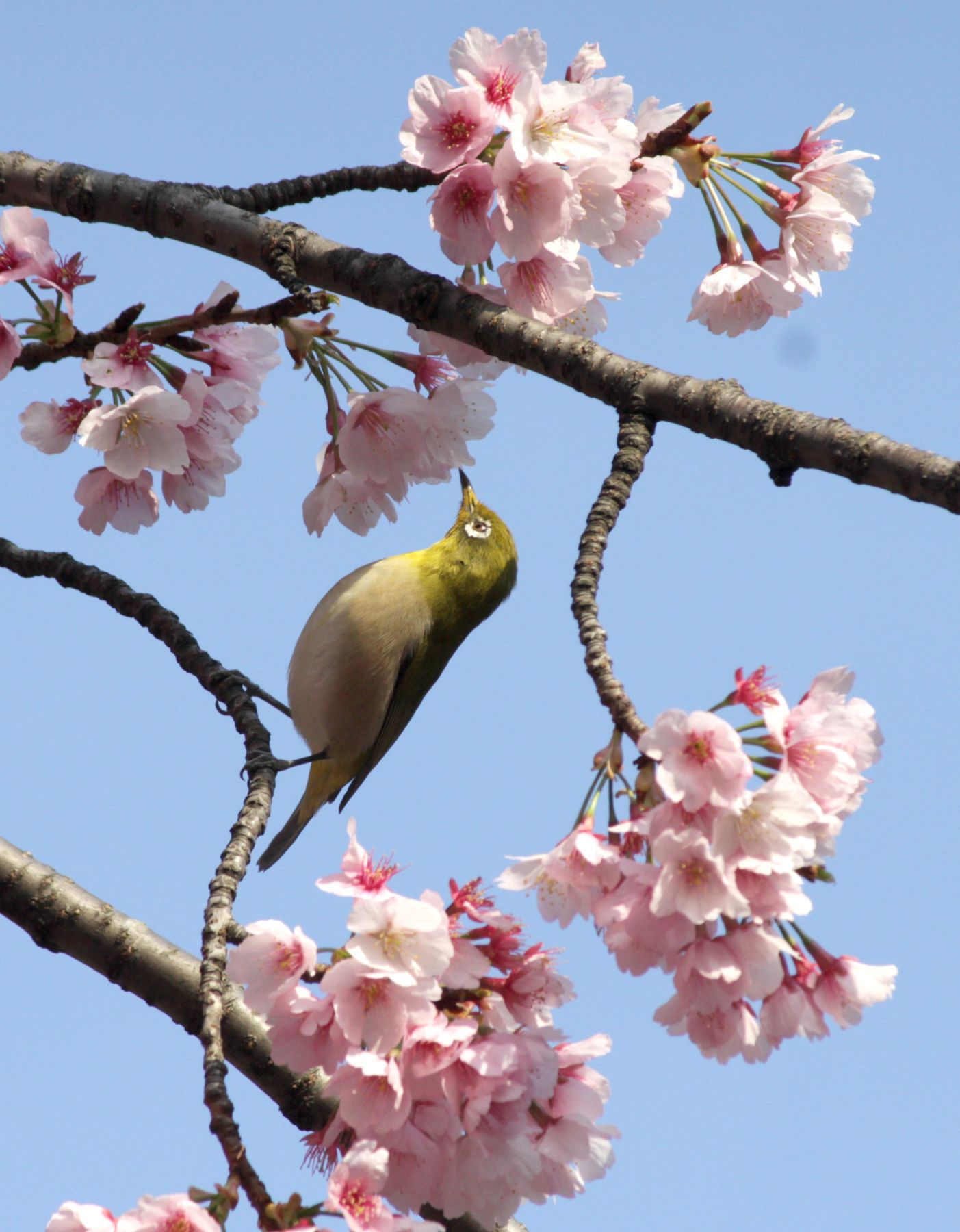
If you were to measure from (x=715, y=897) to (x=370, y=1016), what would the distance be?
70 centimetres

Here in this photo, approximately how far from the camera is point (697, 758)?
2.13 meters

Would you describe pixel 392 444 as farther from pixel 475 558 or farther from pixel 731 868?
pixel 475 558

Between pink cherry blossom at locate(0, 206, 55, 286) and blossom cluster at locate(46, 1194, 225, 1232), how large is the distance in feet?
7.81

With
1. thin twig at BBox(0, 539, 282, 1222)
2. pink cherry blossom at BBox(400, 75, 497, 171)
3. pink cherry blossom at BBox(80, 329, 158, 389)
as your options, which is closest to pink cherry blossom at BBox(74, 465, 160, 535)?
thin twig at BBox(0, 539, 282, 1222)

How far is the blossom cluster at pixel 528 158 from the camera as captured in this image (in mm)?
3283

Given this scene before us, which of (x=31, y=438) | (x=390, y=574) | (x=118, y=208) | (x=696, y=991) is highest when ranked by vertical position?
(x=390, y=574)

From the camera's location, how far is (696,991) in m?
2.36

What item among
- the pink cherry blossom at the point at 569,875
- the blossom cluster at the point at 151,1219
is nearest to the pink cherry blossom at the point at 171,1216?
the blossom cluster at the point at 151,1219

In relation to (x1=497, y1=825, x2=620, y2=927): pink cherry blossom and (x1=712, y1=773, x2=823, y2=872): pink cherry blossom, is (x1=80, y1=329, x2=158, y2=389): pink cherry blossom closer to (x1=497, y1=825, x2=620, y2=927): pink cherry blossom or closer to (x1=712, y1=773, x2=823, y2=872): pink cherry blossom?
(x1=497, y1=825, x2=620, y2=927): pink cherry blossom

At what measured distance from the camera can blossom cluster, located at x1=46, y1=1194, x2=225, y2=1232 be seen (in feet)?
6.55

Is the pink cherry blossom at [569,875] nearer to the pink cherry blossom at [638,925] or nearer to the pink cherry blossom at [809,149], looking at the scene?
the pink cherry blossom at [638,925]

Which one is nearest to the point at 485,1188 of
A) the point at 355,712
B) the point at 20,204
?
the point at 20,204

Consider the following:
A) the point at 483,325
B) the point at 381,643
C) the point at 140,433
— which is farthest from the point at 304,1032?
the point at 381,643

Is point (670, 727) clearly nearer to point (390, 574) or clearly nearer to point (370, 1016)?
point (370, 1016)
